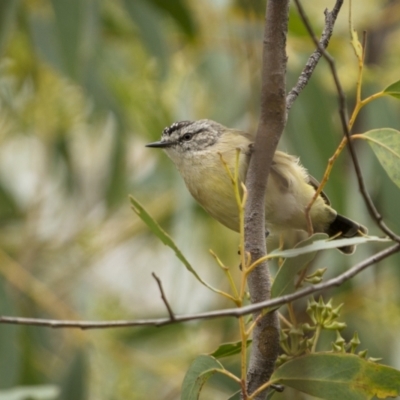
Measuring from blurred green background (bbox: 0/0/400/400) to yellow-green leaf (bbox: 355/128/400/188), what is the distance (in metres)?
1.47

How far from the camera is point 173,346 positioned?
4.25 metres

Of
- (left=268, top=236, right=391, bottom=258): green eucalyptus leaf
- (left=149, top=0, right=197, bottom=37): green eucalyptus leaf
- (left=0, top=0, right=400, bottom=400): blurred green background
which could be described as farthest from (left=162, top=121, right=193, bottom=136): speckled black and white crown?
(left=268, top=236, right=391, bottom=258): green eucalyptus leaf

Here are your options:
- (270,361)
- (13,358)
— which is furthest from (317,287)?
(13,358)

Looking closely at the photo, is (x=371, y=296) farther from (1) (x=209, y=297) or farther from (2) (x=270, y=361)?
(2) (x=270, y=361)

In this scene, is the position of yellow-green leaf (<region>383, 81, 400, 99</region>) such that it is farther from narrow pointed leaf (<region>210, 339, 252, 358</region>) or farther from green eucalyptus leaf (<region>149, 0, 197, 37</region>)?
green eucalyptus leaf (<region>149, 0, 197, 37</region>)

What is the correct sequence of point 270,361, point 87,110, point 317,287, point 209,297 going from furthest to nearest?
1. point 209,297
2. point 87,110
3. point 270,361
4. point 317,287

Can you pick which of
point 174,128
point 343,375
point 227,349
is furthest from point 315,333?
point 174,128

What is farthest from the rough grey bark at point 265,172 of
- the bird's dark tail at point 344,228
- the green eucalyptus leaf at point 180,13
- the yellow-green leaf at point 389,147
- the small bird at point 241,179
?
the green eucalyptus leaf at point 180,13

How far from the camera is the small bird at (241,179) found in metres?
2.23

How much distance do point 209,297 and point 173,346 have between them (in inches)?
21.4

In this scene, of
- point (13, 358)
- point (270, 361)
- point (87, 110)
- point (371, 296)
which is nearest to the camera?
point (270, 361)

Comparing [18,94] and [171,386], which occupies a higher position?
[18,94]

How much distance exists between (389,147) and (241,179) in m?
0.50

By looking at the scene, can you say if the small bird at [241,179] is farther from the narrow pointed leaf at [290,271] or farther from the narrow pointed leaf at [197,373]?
the narrow pointed leaf at [197,373]
